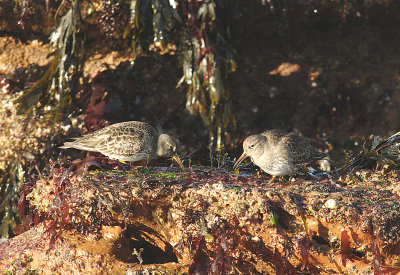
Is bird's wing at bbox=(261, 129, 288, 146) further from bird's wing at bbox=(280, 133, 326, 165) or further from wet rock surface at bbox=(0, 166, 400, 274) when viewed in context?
wet rock surface at bbox=(0, 166, 400, 274)

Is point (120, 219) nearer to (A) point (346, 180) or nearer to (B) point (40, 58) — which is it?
(A) point (346, 180)

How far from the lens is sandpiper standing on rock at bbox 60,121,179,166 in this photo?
4.71m

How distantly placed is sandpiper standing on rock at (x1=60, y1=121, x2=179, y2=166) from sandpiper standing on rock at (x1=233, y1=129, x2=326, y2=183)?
0.92m

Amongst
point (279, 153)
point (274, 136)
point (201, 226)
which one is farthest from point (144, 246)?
point (274, 136)

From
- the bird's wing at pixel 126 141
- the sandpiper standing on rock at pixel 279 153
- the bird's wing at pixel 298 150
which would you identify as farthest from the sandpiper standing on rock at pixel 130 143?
the bird's wing at pixel 298 150

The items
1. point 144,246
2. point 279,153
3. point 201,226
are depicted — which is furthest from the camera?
point 279,153

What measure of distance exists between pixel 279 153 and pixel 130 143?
159cm

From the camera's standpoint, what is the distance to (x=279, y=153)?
14.3ft

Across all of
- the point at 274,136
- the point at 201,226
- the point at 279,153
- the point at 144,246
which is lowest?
the point at 144,246

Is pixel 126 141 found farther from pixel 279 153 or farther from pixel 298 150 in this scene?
pixel 298 150

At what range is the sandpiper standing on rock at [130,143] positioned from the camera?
4.71 m

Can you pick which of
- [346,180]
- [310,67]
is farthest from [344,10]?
[346,180]

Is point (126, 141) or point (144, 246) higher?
point (126, 141)

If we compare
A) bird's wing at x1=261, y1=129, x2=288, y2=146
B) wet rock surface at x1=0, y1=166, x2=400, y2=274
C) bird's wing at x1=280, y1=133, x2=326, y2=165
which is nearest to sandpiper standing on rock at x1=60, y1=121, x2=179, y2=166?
wet rock surface at x1=0, y1=166, x2=400, y2=274
